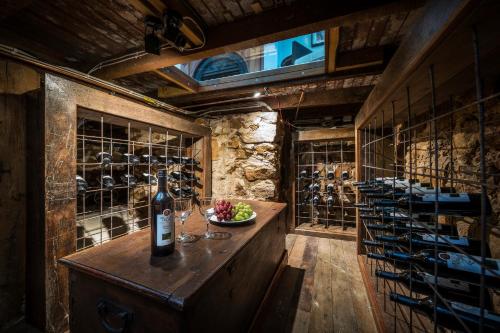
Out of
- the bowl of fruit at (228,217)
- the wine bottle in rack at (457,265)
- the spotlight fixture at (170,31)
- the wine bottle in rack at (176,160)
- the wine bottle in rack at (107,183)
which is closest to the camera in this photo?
the wine bottle in rack at (457,265)

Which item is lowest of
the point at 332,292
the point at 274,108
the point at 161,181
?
the point at 332,292

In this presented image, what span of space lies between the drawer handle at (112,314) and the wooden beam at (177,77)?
5.86ft

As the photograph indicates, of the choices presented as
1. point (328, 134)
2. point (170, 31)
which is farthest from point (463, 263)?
point (328, 134)

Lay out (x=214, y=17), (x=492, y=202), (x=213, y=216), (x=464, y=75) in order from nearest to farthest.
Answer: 1. (x=464, y=75)
2. (x=492, y=202)
3. (x=214, y=17)
4. (x=213, y=216)

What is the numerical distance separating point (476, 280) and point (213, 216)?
140 centimetres

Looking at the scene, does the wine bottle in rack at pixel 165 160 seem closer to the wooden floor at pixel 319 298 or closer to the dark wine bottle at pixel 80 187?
the dark wine bottle at pixel 80 187

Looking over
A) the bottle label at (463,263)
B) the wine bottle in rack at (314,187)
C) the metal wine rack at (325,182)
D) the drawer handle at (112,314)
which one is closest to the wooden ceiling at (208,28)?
the bottle label at (463,263)

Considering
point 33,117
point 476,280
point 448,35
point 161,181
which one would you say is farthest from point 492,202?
point 33,117

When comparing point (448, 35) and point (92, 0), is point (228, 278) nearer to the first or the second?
point (448, 35)

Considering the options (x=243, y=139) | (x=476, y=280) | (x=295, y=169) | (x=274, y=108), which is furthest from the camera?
(x=295, y=169)

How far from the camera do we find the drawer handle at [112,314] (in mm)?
797

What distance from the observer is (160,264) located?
0.90 m

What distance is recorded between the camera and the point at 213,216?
1.52 metres

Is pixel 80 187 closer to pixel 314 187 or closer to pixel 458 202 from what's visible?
pixel 458 202
